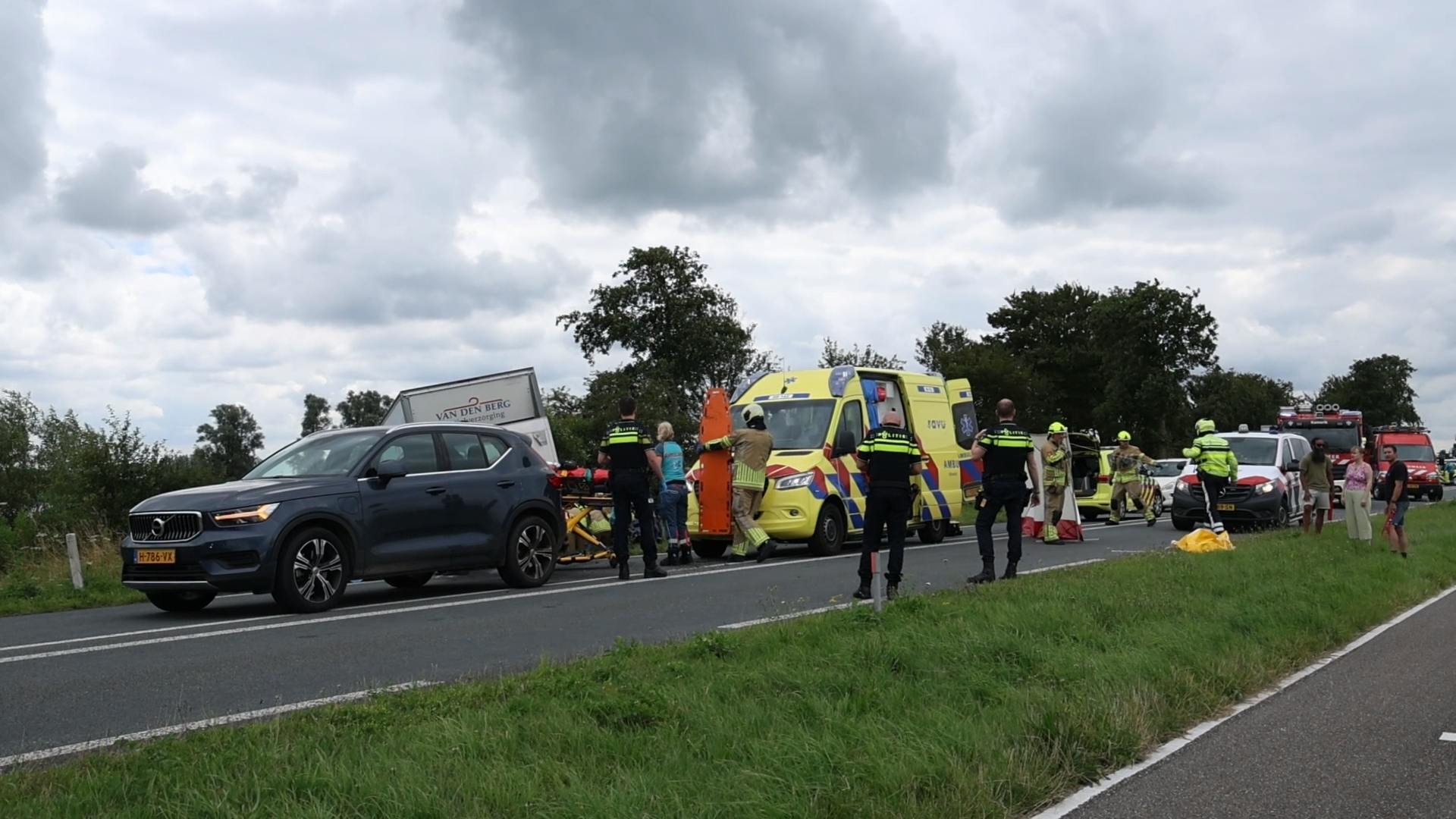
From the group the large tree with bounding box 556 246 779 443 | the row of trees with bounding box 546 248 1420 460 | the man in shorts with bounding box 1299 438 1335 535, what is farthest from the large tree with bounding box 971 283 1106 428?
the man in shorts with bounding box 1299 438 1335 535

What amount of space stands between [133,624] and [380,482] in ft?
7.67

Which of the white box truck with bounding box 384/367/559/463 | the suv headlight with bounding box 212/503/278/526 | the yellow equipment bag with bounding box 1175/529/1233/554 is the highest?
the white box truck with bounding box 384/367/559/463

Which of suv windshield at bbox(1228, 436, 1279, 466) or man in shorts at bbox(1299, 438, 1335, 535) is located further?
suv windshield at bbox(1228, 436, 1279, 466)

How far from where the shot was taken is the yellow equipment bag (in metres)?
16.5

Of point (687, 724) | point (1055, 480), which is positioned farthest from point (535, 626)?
point (1055, 480)

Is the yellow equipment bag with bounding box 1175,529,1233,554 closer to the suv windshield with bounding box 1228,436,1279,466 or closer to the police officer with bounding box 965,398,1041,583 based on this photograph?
the police officer with bounding box 965,398,1041,583

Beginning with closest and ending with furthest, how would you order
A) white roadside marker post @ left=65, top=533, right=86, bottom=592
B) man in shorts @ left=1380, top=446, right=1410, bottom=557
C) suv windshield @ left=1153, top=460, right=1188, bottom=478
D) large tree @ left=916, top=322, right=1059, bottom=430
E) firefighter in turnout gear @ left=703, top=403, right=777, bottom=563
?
white roadside marker post @ left=65, top=533, right=86, bottom=592, man in shorts @ left=1380, top=446, right=1410, bottom=557, firefighter in turnout gear @ left=703, top=403, right=777, bottom=563, suv windshield @ left=1153, top=460, right=1188, bottom=478, large tree @ left=916, top=322, right=1059, bottom=430

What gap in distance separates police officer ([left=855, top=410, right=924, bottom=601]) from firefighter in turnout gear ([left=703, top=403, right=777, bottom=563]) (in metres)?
4.92

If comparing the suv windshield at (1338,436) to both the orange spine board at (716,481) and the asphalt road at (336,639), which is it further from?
the asphalt road at (336,639)

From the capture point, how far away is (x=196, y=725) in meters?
6.38

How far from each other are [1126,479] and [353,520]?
62.7 feet

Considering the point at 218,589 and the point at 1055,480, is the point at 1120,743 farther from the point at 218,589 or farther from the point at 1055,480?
the point at 1055,480

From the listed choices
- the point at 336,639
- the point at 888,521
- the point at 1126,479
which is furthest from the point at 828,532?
the point at 1126,479

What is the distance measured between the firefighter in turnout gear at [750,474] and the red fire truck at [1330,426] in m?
22.4
